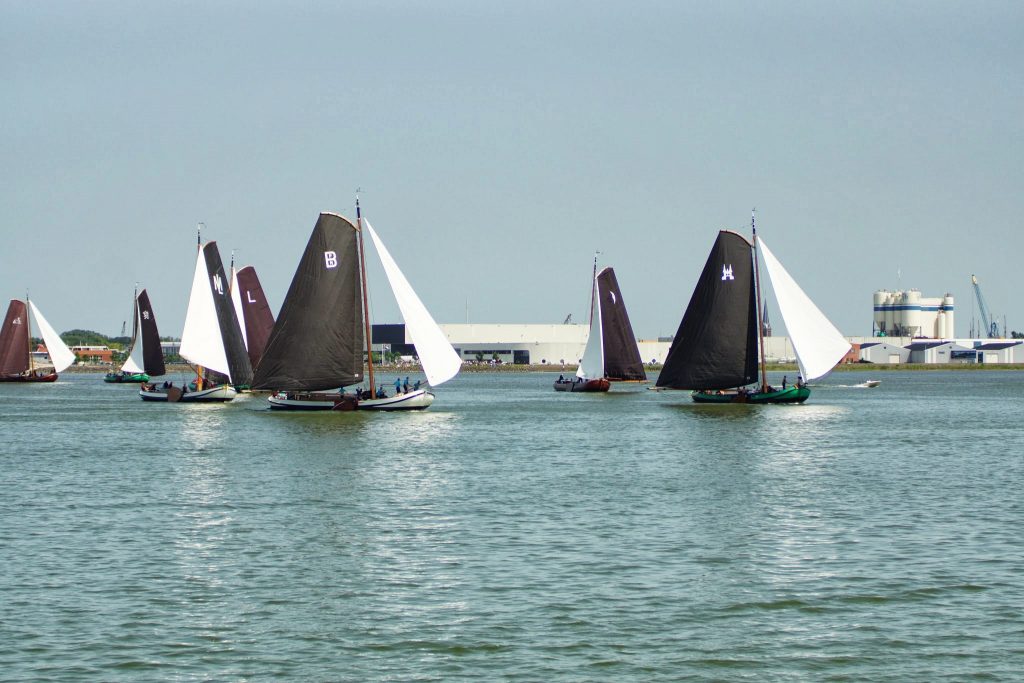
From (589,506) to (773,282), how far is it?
5072cm

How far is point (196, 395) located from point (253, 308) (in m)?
9.87

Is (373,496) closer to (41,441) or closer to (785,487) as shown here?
(785,487)

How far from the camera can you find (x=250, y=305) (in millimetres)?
110062

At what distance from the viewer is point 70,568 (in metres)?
28.1

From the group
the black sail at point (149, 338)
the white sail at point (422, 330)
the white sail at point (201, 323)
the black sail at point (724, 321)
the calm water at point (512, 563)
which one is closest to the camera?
the calm water at point (512, 563)

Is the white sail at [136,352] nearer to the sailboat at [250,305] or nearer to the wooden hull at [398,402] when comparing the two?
the sailboat at [250,305]

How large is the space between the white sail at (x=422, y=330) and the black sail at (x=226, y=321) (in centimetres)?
2331

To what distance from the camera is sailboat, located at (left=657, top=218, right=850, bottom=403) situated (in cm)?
8550

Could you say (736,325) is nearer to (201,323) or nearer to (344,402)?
(344,402)

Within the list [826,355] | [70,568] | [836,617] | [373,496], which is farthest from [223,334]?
[836,617]

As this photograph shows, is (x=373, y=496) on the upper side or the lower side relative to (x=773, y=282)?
lower

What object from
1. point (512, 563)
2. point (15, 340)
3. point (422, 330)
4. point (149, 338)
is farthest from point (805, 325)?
point (15, 340)

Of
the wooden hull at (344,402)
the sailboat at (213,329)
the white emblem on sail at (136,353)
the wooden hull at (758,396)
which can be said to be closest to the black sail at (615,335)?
the wooden hull at (758,396)

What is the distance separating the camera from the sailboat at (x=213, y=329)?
96438 mm
